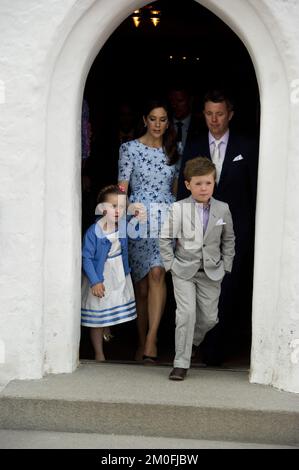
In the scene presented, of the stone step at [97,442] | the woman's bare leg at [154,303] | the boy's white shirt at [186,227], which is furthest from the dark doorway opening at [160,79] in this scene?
the stone step at [97,442]

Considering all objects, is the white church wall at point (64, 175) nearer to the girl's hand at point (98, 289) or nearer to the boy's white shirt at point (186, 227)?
the girl's hand at point (98, 289)

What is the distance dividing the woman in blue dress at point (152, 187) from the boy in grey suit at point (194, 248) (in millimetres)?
553

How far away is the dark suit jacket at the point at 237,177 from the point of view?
6973 millimetres

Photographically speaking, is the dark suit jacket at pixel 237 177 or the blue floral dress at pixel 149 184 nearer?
the dark suit jacket at pixel 237 177

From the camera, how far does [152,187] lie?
7.12 m

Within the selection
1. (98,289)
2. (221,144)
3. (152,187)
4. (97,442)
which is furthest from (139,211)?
(97,442)

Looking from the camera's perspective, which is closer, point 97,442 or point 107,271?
point 97,442

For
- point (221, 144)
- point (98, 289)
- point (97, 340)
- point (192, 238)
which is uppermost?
point (221, 144)

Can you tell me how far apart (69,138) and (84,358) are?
1.88 m

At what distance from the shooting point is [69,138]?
6414mm

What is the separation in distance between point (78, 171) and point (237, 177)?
1.20 meters

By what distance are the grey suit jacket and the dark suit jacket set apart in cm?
49

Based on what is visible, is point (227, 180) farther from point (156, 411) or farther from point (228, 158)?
point (156, 411)

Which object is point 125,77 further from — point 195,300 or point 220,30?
point 195,300
